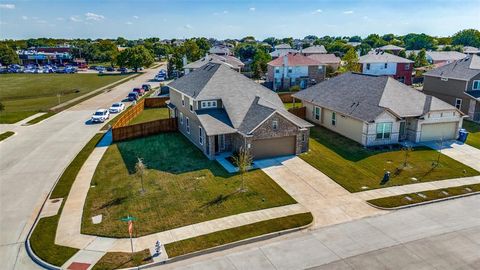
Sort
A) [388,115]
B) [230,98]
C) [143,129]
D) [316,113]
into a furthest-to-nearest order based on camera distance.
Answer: [316,113]
[143,129]
[230,98]
[388,115]

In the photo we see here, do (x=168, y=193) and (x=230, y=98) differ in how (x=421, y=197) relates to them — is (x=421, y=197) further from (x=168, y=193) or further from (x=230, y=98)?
(x=230, y=98)

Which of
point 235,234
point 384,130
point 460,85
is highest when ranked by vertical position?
point 460,85

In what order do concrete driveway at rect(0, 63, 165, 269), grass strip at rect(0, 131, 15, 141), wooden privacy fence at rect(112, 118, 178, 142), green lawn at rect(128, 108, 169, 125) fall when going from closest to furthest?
concrete driveway at rect(0, 63, 165, 269), wooden privacy fence at rect(112, 118, 178, 142), grass strip at rect(0, 131, 15, 141), green lawn at rect(128, 108, 169, 125)

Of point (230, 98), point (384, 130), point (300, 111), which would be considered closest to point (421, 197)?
point (384, 130)

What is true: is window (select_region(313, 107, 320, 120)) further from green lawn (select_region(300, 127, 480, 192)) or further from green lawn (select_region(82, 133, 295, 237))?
green lawn (select_region(82, 133, 295, 237))

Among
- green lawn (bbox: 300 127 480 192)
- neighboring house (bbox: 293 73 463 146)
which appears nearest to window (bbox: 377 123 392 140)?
neighboring house (bbox: 293 73 463 146)

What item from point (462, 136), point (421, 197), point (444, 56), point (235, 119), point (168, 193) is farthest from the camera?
point (444, 56)
